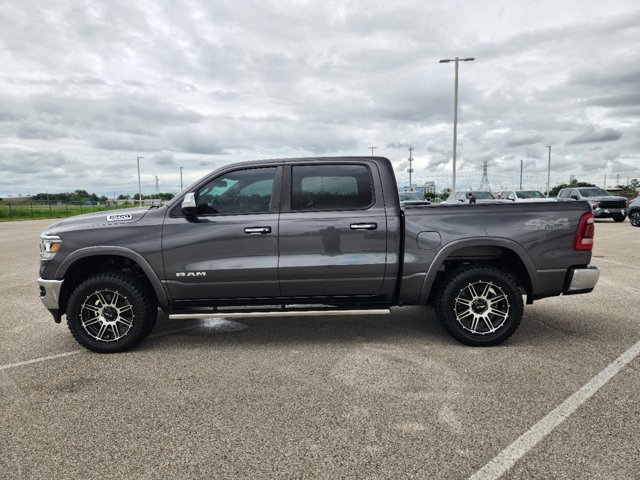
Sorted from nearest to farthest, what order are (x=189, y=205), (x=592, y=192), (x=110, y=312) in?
1. (x=189, y=205)
2. (x=110, y=312)
3. (x=592, y=192)

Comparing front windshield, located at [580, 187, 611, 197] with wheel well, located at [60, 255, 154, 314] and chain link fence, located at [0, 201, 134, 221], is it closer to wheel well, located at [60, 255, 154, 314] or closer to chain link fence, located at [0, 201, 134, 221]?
wheel well, located at [60, 255, 154, 314]

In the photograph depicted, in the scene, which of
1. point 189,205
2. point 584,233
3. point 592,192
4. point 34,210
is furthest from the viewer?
point 34,210

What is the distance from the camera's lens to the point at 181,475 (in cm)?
256

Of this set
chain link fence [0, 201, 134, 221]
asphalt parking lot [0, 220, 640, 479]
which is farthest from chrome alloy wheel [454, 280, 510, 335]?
chain link fence [0, 201, 134, 221]

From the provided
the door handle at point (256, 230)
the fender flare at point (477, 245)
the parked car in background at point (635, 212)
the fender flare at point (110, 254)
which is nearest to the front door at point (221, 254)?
the door handle at point (256, 230)

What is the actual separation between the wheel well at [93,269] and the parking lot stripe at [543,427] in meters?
3.44

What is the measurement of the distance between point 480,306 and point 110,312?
3.61 metres

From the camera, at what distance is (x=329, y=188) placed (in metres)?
4.66

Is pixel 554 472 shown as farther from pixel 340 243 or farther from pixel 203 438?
pixel 340 243

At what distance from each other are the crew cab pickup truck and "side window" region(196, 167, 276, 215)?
0.06ft

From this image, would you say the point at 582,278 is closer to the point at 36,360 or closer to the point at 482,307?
the point at 482,307

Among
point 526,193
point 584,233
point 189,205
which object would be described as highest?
point 526,193

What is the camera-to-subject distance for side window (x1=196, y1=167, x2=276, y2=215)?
4.62 meters

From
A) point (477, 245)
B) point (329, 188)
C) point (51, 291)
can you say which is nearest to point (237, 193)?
point (329, 188)
